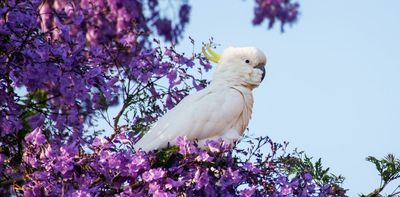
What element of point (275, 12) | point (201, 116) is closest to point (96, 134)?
point (201, 116)

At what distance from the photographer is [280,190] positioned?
4578 millimetres

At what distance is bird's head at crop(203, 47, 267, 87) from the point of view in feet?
19.3

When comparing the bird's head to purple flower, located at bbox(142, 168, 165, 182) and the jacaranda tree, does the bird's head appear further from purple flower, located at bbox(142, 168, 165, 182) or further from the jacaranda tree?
purple flower, located at bbox(142, 168, 165, 182)

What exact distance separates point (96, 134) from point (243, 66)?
0.98 metres

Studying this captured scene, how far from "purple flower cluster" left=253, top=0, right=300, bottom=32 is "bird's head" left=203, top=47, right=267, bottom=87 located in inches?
127

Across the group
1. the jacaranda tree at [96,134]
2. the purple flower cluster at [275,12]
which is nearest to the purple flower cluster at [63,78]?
the jacaranda tree at [96,134]

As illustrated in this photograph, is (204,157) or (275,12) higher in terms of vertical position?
(275,12)

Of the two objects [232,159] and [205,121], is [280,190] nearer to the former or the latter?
[232,159]

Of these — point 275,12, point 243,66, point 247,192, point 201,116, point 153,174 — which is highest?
point 275,12

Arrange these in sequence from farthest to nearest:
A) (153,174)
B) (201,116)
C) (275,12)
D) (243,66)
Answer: (275,12) < (243,66) < (201,116) < (153,174)

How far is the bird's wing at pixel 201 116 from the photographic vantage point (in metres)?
5.45

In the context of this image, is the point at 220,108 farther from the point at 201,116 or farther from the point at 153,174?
the point at 153,174

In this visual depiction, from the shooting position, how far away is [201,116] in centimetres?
559

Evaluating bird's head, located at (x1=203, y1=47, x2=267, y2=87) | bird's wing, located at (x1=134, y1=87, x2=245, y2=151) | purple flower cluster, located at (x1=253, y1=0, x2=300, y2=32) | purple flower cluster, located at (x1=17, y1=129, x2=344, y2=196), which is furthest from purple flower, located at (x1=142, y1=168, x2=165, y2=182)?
purple flower cluster, located at (x1=253, y1=0, x2=300, y2=32)
